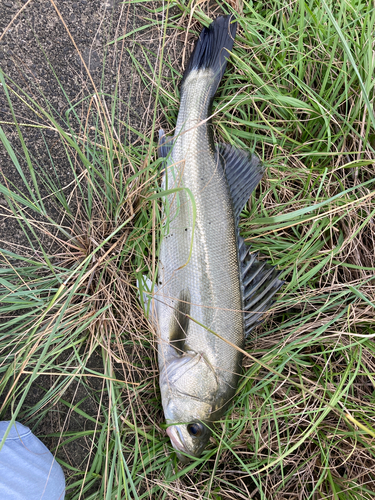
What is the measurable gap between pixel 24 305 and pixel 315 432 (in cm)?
202

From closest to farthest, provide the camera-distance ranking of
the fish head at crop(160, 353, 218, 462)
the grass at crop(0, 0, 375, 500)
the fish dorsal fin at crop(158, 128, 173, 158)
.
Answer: the fish head at crop(160, 353, 218, 462) < the grass at crop(0, 0, 375, 500) < the fish dorsal fin at crop(158, 128, 173, 158)

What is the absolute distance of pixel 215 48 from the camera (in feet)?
7.37

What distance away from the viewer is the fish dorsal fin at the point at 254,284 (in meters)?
2.10

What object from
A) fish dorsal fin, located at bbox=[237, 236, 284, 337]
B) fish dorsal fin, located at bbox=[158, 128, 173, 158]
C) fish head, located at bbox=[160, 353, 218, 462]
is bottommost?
fish head, located at bbox=[160, 353, 218, 462]

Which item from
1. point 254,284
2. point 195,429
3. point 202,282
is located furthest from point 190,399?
point 254,284

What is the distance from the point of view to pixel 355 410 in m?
2.14

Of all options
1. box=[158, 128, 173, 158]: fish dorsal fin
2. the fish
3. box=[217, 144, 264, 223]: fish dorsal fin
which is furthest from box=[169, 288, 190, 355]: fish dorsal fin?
box=[158, 128, 173, 158]: fish dorsal fin

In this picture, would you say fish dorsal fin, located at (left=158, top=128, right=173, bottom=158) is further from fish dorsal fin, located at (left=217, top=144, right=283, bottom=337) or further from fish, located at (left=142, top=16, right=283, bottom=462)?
fish dorsal fin, located at (left=217, top=144, right=283, bottom=337)

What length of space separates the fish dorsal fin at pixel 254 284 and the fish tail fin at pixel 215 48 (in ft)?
3.79

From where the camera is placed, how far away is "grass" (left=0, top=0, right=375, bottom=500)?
6.71ft

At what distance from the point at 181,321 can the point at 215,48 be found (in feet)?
5.96

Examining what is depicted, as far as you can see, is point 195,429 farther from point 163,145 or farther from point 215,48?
point 215,48

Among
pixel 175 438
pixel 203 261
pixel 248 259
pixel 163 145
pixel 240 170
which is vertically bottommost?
pixel 175 438

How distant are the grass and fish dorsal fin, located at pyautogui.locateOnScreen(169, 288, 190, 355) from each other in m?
0.25
